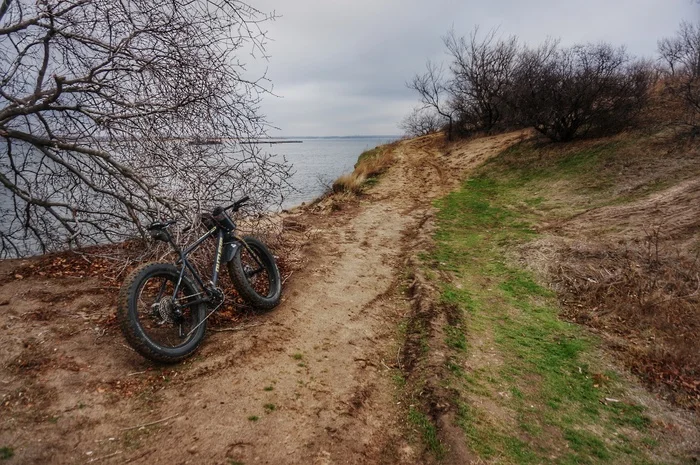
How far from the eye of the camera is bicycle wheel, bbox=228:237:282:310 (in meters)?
4.54

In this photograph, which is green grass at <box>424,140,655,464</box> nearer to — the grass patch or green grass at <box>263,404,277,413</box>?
the grass patch

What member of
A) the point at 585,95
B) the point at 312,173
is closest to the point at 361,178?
the point at 585,95

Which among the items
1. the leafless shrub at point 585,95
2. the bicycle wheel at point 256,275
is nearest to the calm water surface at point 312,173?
the bicycle wheel at point 256,275

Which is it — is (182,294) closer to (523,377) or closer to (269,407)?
(269,407)

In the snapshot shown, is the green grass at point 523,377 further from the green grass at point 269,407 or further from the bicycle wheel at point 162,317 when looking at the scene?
the bicycle wheel at point 162,317

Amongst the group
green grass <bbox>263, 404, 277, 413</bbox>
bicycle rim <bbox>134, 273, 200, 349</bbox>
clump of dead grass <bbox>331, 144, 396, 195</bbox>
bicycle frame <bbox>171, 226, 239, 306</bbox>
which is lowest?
green grass <bbox>263, 404, 277, 413</bbox>

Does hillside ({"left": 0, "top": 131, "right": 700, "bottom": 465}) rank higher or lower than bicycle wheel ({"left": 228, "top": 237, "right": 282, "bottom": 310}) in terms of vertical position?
lower

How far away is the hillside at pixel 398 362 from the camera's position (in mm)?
2936

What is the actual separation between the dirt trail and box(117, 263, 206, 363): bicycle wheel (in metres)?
0.20

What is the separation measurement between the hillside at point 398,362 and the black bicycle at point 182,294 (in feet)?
0.80

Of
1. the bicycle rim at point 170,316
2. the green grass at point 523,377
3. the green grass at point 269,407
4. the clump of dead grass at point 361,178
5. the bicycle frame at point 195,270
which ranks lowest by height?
the green grass at point 523,377

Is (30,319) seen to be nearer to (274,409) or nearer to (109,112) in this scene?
(109,112)

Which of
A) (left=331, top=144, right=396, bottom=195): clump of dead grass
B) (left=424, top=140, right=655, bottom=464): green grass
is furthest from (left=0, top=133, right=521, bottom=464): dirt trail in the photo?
(left=331, top=144, right=396, bottom=195): clump of dead grass

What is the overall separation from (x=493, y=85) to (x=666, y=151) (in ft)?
53.1
